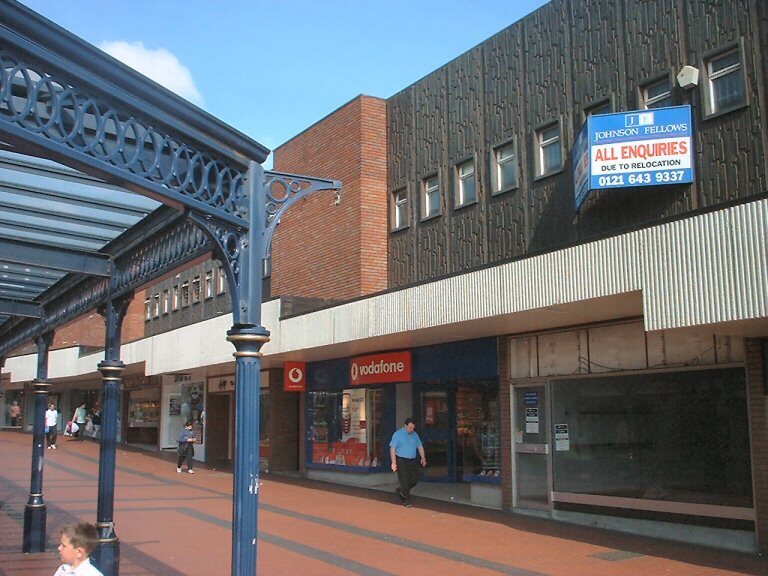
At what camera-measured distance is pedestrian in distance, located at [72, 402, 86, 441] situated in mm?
36344

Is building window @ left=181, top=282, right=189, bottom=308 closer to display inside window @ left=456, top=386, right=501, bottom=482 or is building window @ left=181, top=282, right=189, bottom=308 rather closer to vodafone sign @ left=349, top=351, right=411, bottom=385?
vodafone sign @ left=349, top=351, right=411, bottom=385

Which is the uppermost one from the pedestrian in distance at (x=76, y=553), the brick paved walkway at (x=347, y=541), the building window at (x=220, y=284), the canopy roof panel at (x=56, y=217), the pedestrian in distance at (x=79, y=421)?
the building window at (x=220, y=284)

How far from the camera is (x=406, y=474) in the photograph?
1538cm

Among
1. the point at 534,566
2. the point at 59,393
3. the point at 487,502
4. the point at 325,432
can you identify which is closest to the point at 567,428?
the point at 487,502

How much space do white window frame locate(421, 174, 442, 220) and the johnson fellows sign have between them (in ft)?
15.9

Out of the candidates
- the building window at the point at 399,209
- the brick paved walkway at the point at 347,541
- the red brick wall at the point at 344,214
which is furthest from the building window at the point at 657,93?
the red brick wall at the point at 344,214

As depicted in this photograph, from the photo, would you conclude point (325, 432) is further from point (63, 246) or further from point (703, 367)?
point (63, 246)

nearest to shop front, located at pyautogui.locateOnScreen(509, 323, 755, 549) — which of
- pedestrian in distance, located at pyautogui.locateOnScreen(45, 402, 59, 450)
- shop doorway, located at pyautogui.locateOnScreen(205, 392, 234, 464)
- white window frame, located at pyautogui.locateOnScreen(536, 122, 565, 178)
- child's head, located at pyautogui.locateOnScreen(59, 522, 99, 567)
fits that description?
white window frame, located at pyautogui.locateOnScreen(536, 122, 565, 178)

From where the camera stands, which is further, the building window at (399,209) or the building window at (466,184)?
the building window at (399,209)

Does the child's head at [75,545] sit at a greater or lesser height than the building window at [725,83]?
lesser

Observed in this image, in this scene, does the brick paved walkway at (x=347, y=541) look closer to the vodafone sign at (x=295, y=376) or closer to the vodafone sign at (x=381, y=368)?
the vodafone sign at (x=381, y=368)

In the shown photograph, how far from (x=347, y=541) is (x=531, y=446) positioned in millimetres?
4006

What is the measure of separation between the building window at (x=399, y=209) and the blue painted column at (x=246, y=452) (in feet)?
42.2

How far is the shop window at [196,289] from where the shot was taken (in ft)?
98.1
